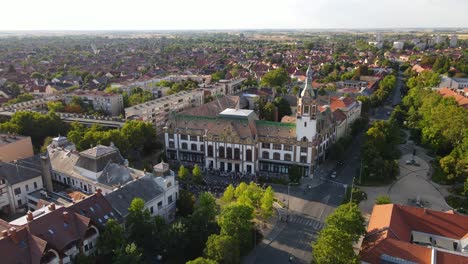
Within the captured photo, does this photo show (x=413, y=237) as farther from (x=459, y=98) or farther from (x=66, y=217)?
(x=459, y=98)

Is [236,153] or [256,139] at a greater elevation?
[256,139]

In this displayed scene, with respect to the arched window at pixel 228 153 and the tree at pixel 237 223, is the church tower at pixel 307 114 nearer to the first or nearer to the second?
the arched window at pixel 228 153

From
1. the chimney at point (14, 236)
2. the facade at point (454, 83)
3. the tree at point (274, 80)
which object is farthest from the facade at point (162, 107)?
the facade at point (454, 83)

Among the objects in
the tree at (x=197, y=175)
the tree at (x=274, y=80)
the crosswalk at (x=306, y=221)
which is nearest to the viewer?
the crosswalk at (x=306, y=221)

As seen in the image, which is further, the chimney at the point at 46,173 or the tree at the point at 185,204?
the chimney at the point at 46,173

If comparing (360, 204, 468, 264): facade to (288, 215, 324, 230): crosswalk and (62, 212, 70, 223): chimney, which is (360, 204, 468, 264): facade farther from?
(62, 212, 70, 223): chimney

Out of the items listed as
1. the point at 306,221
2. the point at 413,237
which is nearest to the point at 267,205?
the point at 306,221

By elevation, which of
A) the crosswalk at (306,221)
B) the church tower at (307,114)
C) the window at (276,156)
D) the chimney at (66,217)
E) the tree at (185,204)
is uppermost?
the church tower at (307,114)
